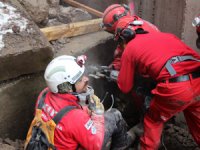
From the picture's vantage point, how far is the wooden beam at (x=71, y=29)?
502 centimetres

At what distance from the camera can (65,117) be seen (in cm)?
312

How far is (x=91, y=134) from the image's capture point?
3158 millimetres

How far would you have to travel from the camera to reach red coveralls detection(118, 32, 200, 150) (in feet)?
12.2

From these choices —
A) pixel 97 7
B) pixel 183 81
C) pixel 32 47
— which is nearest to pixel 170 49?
pixel 183 81

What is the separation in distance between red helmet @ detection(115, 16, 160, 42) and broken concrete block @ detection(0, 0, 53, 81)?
1.00m

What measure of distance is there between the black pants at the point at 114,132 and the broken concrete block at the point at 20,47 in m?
1.07

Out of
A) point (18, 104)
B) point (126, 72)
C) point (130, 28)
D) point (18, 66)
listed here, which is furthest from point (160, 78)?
point (18, 104)

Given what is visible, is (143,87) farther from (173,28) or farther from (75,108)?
(75,108)

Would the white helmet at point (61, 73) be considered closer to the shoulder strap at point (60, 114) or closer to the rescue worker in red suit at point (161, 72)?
the shoulder strap at point (60, 114)

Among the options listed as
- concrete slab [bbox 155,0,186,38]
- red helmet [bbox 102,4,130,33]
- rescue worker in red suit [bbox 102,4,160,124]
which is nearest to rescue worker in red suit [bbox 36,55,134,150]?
rescue worker in red suit [bbox 102,4,160,124]

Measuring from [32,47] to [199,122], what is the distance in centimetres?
234

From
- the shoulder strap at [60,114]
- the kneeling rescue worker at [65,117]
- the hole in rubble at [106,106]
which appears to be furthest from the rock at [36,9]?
the shoulder strap at [60,114]

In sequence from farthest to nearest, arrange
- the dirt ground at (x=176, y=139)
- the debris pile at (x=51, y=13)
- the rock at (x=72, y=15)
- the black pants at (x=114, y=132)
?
the rock at (x=72, y=15) → the debris pile at (x=51, y=13) → the dirt ground at (x=176, y=139) → the black pants at (x=114, y=132)

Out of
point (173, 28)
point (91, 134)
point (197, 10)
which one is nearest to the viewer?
point (91, 134)
